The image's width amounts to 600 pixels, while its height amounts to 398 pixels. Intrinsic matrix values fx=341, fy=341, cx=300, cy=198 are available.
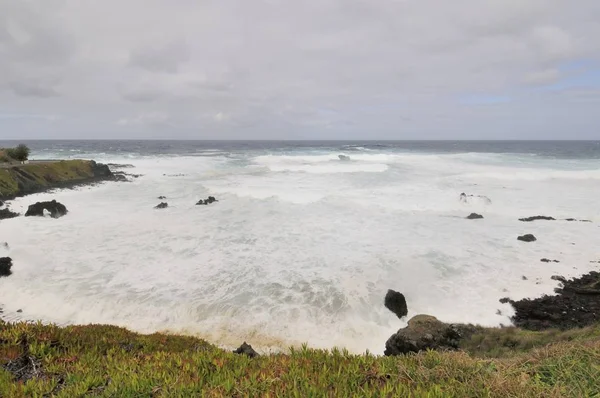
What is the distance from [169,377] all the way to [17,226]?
976 inches

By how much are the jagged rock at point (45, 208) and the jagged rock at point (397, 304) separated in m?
24.2

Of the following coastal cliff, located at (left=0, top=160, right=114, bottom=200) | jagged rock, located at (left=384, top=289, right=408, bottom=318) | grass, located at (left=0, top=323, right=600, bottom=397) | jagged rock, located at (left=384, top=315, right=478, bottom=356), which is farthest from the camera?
coastal cliff, located at (left=0, top=160, right=114, bottom=200)

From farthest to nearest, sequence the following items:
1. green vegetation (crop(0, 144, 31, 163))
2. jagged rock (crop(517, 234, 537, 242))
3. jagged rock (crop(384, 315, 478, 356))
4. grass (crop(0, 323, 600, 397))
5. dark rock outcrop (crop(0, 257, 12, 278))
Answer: green vegetation (crop(0, 144, 31, 163)) < jagged rock (crop(517, 234, 537, 242)) < dark rock outcrop (crop(0, 257, 12, 278)) < jagged rock (crop(384, 315, 478, 356)) < grass (crop(0, 323, 600, 397))

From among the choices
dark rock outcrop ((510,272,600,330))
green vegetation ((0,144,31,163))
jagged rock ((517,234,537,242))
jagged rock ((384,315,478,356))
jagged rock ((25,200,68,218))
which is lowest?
dark rock outcrop ((510,272,600,330))

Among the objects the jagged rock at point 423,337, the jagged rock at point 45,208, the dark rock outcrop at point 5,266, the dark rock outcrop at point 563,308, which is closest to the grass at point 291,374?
the jagged rock at point 423,337

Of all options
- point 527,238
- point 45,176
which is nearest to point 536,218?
point 527,238

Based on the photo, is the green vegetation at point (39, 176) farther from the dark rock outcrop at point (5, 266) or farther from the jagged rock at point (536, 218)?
the jagged rock at point (536, 218)

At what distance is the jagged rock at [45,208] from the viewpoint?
24.5 meters

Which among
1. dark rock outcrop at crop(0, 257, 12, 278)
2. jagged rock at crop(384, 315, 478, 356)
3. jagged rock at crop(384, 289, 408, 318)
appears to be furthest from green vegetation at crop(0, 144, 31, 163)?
jagged rock at crop(384, 315, 478, 356)

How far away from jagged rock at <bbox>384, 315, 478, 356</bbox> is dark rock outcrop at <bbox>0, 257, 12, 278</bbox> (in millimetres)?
16308

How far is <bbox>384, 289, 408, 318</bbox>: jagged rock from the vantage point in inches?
499

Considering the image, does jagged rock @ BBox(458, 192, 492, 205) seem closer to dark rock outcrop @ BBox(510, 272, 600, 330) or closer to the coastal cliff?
dark rock outcrop @ BBox(510, 272, 600, 330)

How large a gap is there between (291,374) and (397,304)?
9823mm

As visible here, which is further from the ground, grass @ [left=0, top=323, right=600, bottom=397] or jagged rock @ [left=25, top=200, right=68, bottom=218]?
grass @ [left=0, top=323, right=600, bottom=397]
